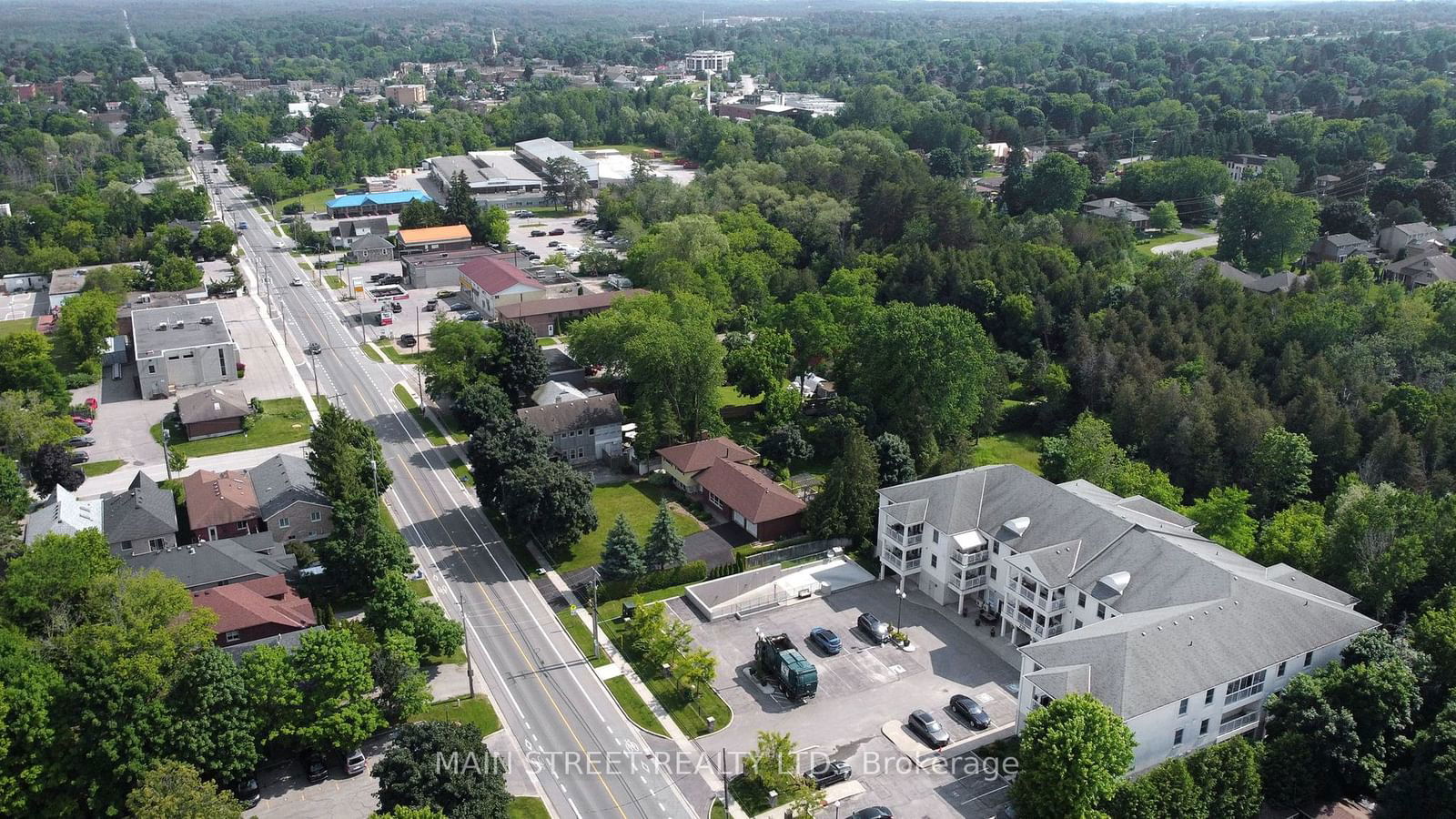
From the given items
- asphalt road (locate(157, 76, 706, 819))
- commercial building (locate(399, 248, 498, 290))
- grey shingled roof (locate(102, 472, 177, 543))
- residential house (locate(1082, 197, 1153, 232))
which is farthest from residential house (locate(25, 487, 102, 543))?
residential house (locate(1082, 197, 1153, 232))

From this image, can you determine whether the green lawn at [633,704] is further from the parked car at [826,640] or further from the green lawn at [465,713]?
the parked car at [826,640]

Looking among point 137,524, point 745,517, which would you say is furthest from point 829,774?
point 137,524

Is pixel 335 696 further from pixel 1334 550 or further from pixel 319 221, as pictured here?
pixel 319 221

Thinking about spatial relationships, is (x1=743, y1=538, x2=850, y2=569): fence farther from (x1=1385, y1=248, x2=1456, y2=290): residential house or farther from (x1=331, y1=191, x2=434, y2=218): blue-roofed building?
(x1=331, y1=191, x2=434, y2=218): blue-roofed building

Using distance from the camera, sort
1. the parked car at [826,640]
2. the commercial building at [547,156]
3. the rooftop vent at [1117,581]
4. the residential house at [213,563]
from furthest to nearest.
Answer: the commercial building at [547,156] → the residential house at [213,563] → the parked car at [826,640] → the rooftop vent at [1117,581]

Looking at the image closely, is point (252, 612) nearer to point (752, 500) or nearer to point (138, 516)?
point (138, 516)

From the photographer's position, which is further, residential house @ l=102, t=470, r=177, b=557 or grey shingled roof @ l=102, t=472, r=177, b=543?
grey shingled roof @ l=102, t=472, r=177, b=543

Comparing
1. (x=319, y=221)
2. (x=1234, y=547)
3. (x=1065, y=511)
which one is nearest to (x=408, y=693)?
(x=1065, y=511)

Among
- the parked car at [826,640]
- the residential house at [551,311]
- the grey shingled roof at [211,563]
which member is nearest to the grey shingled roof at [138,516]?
the grey shingled roof at [211,563]
